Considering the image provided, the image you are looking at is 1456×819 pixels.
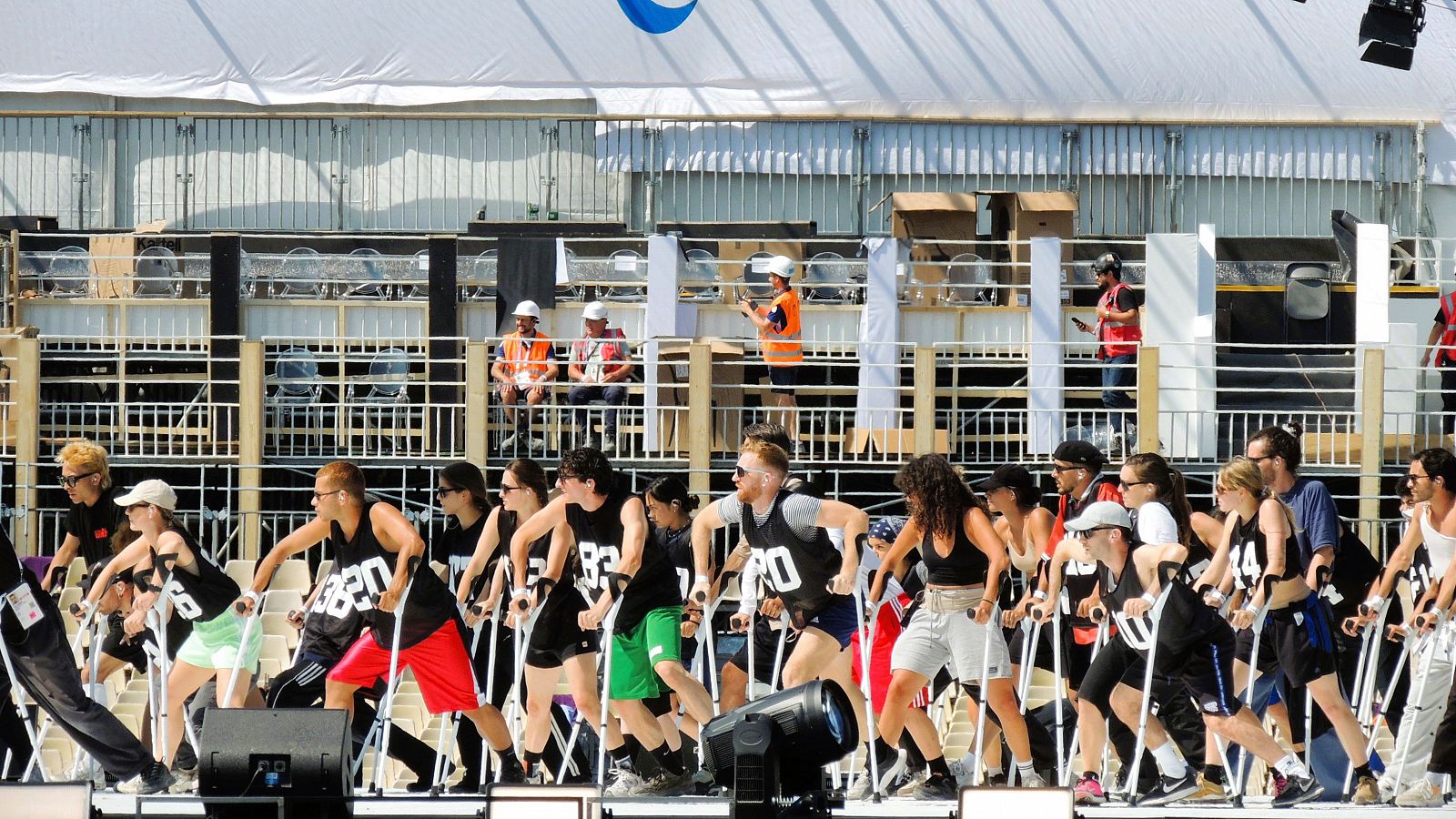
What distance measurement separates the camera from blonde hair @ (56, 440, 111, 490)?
31.7ft

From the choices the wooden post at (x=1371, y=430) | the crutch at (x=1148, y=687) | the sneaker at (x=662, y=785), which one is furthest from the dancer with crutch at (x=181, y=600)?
the wooden post at (x=1371, y=430)

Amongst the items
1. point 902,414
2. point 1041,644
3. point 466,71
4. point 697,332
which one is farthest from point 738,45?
point 1041,644

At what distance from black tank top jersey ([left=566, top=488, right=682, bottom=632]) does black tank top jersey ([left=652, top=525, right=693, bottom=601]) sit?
23.8 inches

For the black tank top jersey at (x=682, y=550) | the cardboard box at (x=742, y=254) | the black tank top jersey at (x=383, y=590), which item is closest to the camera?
the black tank top jersey at (x=383, y=590)

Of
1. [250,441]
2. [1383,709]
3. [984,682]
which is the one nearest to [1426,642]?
[1383,709]

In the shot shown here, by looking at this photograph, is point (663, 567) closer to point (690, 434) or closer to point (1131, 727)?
point (1131, 727)

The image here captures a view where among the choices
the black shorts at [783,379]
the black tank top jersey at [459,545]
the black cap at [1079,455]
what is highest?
the black shorts at [783,379]

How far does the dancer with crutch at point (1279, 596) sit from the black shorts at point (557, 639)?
9.57 ft

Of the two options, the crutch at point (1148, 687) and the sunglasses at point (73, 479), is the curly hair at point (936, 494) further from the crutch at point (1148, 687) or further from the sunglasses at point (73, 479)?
the sunglasses at point (73, 479)

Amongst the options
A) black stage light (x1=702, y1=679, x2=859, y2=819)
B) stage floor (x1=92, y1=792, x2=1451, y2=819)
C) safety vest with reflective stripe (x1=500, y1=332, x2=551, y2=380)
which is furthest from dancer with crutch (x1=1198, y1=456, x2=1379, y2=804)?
safety vest with reflective stripe (x1=500, y1=332, x2=551, y2=380)

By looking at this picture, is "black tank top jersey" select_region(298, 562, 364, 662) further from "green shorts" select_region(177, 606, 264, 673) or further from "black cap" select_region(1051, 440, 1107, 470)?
"black cap" select_region(1051, 440, 1107, 470)

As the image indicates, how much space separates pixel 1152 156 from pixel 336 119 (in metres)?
9.96

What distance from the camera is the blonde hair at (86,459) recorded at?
9.66 m

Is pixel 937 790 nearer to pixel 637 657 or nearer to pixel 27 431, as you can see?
pixel 637 657
